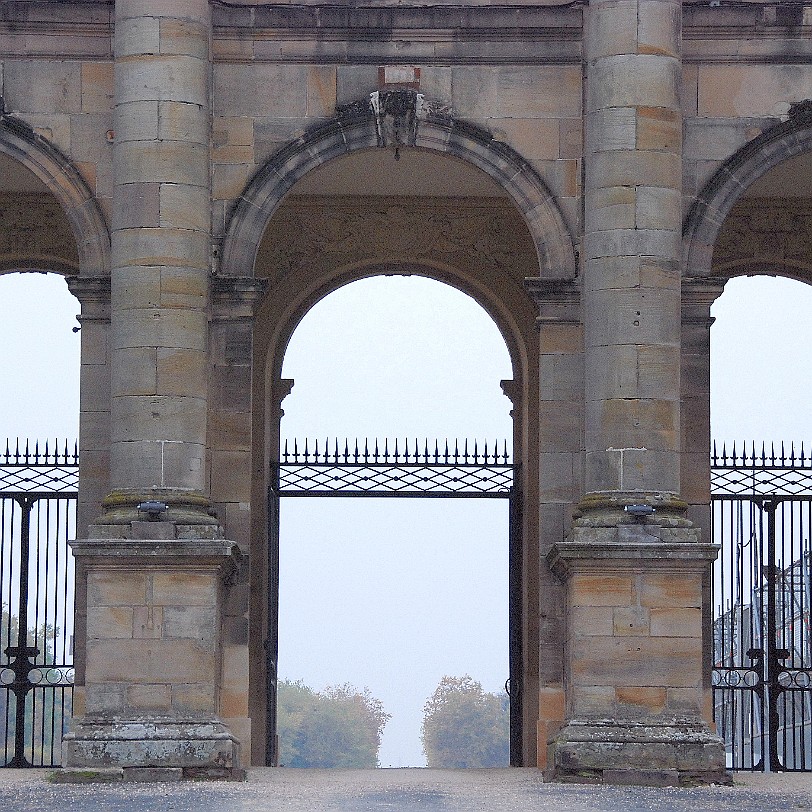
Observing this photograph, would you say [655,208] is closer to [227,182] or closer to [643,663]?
[227,182]

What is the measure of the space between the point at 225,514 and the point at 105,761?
3.00 meters

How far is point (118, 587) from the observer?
18469mm

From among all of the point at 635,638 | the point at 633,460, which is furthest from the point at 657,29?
the point at 635,638

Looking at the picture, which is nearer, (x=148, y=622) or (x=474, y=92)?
(x=148, y=622)

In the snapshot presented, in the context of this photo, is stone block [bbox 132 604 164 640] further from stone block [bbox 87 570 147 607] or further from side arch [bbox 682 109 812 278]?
side arch [bbox 682 109 812 278]

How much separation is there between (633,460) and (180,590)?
4186 millimetres

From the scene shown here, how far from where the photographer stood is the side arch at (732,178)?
20.1 metres

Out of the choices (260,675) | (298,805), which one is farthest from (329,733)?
(298,805)

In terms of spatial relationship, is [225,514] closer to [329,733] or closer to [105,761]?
[105,761]

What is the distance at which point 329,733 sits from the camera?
94.8m

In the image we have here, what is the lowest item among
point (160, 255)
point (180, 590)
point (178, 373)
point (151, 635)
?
point (151, 635)

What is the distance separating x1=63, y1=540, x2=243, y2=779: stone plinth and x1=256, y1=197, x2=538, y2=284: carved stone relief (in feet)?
20.8

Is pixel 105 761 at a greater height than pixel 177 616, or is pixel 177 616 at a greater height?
pixel 177 616

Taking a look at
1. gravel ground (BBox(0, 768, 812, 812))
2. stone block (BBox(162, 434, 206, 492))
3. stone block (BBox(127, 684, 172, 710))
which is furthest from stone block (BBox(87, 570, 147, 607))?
gravel ground (BBox(0, 768, 812, 812))
